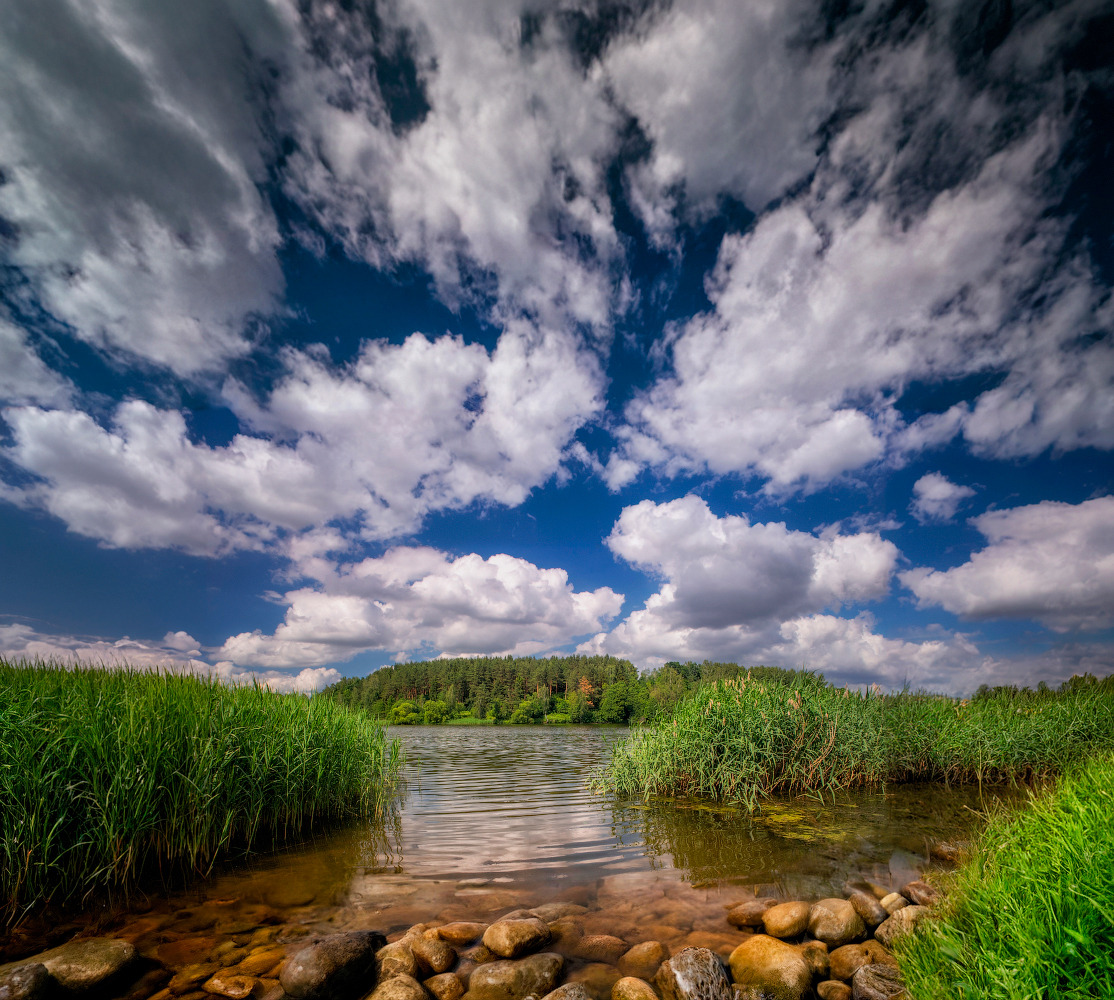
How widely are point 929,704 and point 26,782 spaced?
24.8 metres

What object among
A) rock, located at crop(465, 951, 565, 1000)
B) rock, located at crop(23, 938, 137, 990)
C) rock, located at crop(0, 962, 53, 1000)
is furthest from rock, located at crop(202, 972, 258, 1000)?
rock, located at crop(465, 951, 565, 1000)

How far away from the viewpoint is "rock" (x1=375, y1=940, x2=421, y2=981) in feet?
18.3

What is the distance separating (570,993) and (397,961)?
2.06m

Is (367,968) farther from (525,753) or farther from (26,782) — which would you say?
(525,753)

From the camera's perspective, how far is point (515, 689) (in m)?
130

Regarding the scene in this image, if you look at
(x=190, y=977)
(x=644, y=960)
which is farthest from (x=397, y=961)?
(x=644, y=960)

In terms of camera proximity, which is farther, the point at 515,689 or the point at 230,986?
the point at 515,689

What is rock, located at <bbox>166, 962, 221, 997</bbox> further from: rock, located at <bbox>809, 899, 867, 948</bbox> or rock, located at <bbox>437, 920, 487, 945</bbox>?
rock, located at <bbox>809, 899, 867, 948</bbox>

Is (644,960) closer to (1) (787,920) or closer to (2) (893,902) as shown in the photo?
(1) (787,920)

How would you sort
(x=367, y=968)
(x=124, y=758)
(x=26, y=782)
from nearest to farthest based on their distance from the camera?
(x=367, y=968)
(x=26, y=782)
(x=124, y=758)

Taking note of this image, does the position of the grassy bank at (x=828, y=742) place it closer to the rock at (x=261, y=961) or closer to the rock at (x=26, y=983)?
the rock at (x=261, y=961)

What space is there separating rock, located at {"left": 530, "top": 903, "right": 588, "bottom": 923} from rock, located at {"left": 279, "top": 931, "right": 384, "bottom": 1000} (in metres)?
2.35

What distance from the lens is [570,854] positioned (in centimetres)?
998

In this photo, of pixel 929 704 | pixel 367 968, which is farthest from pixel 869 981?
→ pixel 929 704
